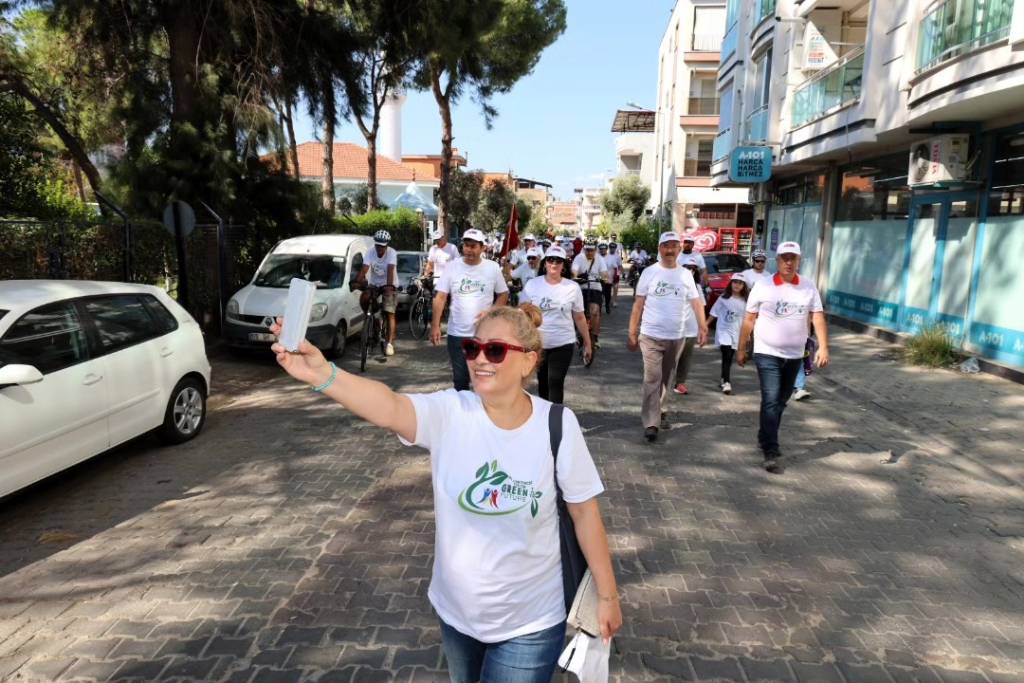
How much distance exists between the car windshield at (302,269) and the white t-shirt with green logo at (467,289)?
526cm

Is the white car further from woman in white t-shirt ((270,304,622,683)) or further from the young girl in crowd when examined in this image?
the young girl in crowd

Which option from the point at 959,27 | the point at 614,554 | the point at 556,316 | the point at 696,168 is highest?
the point at 696,168

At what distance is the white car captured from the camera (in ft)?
15.3

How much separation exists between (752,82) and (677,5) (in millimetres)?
24876

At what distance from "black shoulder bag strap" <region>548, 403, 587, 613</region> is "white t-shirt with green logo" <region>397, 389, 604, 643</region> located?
0.06ft

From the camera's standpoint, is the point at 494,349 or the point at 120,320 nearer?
the point at 494,349

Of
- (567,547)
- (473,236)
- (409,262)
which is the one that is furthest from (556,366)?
(409,262)

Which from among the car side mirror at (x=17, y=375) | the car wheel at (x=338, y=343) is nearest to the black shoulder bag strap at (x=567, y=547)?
the car side mirror at (x=17, y=375)

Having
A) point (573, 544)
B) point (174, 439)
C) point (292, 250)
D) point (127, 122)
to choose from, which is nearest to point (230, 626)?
point (573, 544)

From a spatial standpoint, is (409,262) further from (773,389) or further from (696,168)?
(696,168)

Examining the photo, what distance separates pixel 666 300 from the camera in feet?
22.1

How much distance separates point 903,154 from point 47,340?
14486mm

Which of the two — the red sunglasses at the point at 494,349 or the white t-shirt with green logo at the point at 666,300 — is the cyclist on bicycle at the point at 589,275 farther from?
the red sunglasses at the point at 494,349

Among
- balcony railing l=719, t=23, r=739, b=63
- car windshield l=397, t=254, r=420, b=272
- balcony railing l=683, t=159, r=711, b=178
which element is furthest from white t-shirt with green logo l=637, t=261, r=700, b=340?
balcony railing l=683, t=159, r=711, b=178
